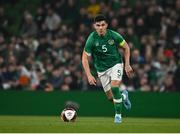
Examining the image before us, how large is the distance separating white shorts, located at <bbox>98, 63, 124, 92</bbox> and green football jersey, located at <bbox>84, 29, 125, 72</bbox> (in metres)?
0.10

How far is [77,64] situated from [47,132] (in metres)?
11.1

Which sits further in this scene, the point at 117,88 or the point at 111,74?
the point at 111,74

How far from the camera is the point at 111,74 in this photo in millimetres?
18766

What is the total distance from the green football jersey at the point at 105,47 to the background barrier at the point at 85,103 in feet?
18.7

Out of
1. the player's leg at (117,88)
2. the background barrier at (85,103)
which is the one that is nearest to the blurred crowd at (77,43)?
the background barrier at (85,103)

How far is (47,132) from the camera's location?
1538 cm

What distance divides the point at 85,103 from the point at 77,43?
3.25 meters

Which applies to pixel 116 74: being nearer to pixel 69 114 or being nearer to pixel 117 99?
pixel 117 99

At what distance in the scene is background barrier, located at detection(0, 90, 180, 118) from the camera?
968 inches

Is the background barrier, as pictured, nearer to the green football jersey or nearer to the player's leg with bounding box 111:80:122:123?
the green football jersey

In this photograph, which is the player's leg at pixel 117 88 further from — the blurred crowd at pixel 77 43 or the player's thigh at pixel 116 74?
the blurred crowd at pixel 77 43

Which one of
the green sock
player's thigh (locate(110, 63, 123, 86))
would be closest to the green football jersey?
player's thigh (locate(110, 63, 123, 86))

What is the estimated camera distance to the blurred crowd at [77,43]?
25688 millimetres

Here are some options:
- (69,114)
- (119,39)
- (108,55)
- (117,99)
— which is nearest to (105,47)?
(108,55)
